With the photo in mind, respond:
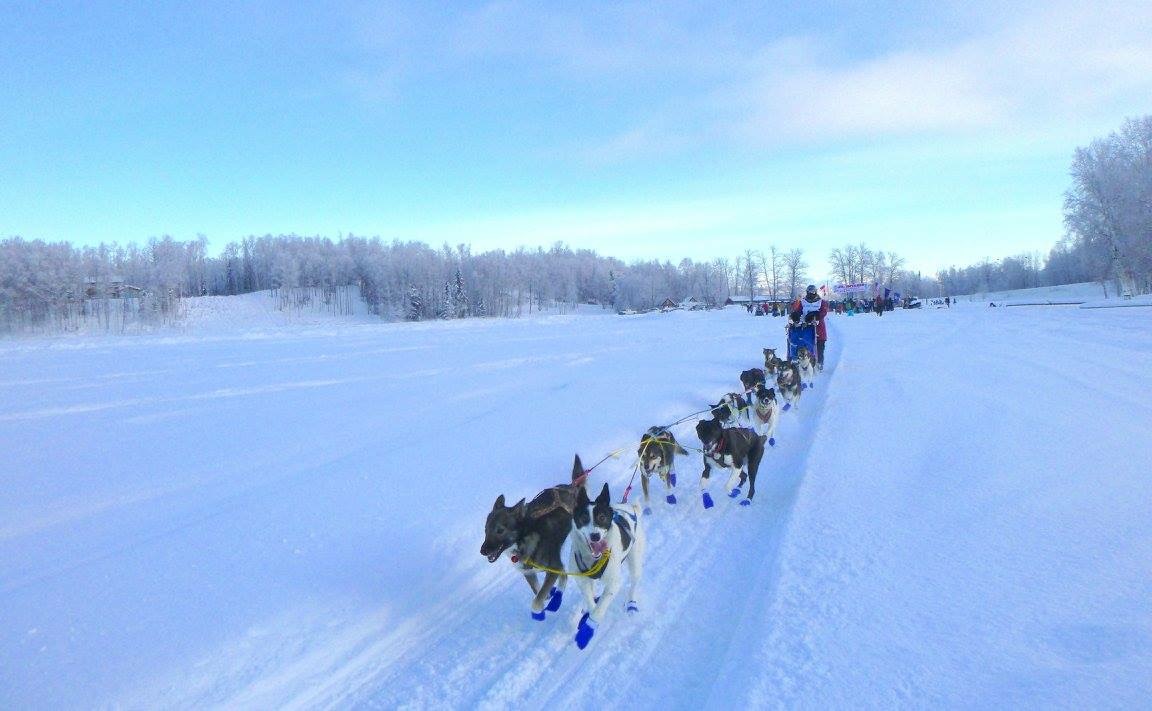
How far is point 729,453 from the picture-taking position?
223 inches

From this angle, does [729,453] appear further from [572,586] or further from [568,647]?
[568,647]

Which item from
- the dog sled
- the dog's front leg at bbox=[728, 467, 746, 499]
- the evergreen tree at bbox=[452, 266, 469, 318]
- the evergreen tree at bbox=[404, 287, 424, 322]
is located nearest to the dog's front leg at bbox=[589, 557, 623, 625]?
the dog's front leg at bbox=[728, 467, 746, 499]

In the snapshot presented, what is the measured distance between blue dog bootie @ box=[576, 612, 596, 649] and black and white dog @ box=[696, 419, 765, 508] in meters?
2.33

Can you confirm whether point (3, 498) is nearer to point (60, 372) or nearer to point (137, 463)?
point (137, 463)

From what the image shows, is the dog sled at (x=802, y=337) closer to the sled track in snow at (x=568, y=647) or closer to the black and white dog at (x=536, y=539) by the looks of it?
the sled track in snow at (x=568, y=647)

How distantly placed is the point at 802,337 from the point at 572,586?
11.1 metres

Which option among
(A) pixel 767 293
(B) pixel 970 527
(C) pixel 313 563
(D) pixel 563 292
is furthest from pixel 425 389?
(A) pixel 767 293

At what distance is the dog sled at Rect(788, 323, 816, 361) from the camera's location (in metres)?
13.6

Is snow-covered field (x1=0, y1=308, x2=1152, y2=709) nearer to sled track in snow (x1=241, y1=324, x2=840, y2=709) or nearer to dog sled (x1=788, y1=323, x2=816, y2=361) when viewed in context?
sled track in snow (x1=241, y1=324, x2=840, y2=709)

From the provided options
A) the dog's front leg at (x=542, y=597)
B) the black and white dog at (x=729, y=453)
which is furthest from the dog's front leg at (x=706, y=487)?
the dog's front leg at (x=542, y=597)

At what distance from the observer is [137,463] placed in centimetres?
675

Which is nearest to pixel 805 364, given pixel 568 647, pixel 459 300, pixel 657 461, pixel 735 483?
pixel 735 483

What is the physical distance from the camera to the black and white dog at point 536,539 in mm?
3467

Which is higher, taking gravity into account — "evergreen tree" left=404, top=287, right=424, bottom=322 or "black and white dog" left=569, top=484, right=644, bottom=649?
"evergreen tree" left=404, top=287, right=424, bottom=322
